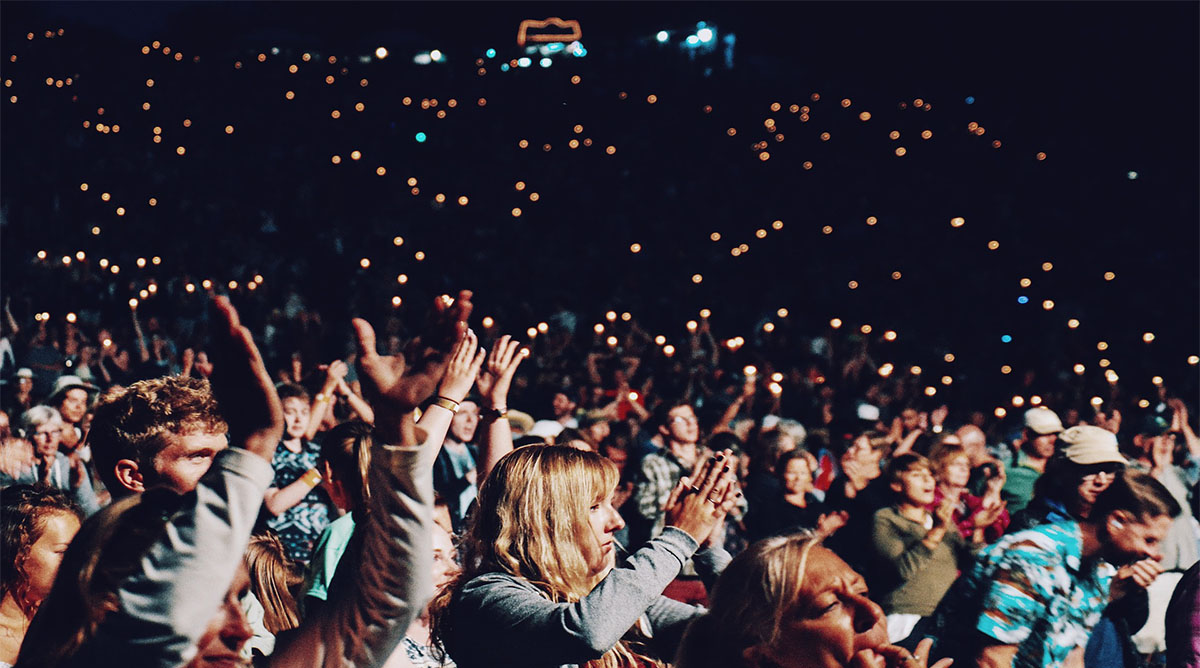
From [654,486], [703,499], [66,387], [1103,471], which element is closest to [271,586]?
[703,499]

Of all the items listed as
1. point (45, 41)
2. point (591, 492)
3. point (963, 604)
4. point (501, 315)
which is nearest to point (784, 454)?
point (963, 604)

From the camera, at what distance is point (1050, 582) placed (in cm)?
312

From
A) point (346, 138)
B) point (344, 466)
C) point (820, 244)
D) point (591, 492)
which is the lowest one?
point (820, 244)

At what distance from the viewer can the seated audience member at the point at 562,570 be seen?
2.37m

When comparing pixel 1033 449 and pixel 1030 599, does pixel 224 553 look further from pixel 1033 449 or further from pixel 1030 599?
pixel 1033 449

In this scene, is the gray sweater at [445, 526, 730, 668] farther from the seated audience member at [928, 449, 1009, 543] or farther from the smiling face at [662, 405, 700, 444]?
the smiling face at [662, 405, 700, 444]

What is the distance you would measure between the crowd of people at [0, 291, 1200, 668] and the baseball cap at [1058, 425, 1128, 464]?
0.01 meters

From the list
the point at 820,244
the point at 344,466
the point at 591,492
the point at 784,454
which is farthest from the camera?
the point at 820,244

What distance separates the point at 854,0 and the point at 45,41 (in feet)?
60.8

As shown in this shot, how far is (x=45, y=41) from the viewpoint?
24016 mm

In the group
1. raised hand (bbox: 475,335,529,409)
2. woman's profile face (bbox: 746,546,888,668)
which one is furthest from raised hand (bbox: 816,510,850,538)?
woman's profile face (bbox: 746,546,888,668)

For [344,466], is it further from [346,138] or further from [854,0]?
[854,0]

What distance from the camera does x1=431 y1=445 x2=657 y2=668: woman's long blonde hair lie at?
8.55ft

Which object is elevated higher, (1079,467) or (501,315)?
(1079,467)
